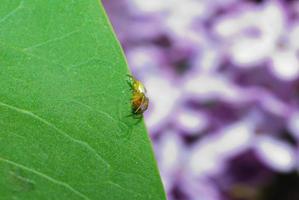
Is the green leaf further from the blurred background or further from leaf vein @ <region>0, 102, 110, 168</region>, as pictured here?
the blurred background

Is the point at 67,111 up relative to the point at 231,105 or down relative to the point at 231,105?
up

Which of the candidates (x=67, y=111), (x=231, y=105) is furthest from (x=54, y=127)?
(x=231, y=105)

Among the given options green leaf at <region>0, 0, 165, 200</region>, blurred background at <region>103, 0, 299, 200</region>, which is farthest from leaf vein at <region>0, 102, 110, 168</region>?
blurred background at <region>103, 0, 299, 200</region>

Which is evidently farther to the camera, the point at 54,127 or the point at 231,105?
the point at 231,105

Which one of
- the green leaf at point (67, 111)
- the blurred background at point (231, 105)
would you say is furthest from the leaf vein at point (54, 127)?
the blurred background at point (231, 105)

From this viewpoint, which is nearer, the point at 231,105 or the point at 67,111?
the point at 67,111

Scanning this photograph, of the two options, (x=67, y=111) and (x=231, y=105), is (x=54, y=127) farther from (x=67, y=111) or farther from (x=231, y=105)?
(x=231, y=105)

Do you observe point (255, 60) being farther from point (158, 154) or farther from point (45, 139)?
point (45, 139)
